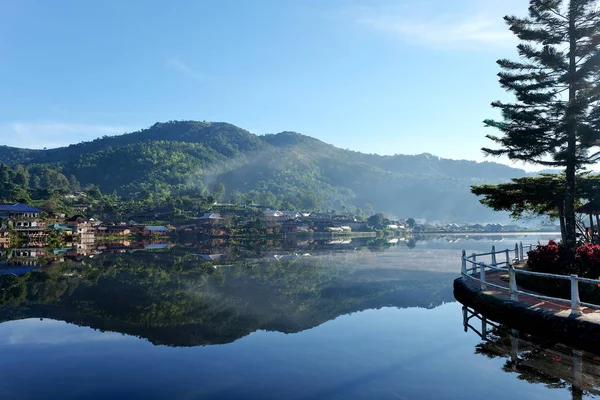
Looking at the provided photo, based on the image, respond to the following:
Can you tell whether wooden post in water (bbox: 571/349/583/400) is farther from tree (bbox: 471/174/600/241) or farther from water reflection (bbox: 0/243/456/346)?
tree (bbox: 471/174/600/241)

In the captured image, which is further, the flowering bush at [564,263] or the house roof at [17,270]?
the house roof at [17,270]

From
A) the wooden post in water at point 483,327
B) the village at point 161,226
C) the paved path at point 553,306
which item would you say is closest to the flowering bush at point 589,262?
the paved path at point 553,306

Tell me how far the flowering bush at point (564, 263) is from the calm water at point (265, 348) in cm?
328

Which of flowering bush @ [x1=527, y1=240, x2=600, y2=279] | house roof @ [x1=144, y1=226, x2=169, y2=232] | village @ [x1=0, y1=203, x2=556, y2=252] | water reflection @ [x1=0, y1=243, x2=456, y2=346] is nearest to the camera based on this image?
water reflection @ [x1=0, y1=243, x2=456, y2=346]

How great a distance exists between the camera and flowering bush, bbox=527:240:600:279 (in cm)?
1362

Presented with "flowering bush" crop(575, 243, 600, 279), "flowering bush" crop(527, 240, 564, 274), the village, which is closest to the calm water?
"flowering bush" crop(527, 240, 564, 274)

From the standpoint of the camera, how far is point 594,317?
32.9ft

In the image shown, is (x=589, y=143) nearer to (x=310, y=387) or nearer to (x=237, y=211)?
(x=310, y=387)

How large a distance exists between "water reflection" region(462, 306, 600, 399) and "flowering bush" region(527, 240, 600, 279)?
12.5 feet

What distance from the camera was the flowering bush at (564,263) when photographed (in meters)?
13.6

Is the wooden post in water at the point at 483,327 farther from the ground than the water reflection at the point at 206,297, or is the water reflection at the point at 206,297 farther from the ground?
the wooden post in water at the point at 483,327

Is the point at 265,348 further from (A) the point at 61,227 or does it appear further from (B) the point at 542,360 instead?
(A) the point at 61,227

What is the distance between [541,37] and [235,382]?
629 inches

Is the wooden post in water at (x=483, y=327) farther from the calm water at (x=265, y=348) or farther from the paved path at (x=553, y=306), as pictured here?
the paved path at (x=553, y=306)
